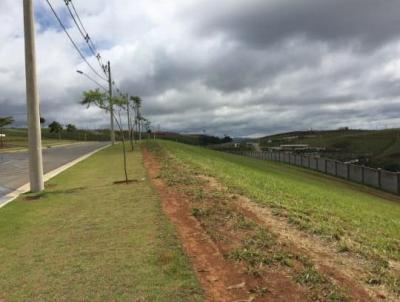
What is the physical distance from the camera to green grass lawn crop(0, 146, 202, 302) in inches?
238

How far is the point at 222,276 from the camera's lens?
21.0 feet

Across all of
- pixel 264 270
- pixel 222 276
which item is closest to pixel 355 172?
pixel 264 270

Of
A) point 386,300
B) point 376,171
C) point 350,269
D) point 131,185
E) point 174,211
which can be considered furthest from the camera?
point 376,171

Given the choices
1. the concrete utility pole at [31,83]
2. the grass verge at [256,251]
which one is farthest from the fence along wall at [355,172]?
the grass verge at [256,251]

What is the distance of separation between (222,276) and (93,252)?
91.9 inches

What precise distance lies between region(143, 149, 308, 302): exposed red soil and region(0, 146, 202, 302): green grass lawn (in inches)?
6.8

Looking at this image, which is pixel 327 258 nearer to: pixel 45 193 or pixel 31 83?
pixel 45 193

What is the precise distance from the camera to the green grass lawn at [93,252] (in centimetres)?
604

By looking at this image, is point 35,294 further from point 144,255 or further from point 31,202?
point 31,202

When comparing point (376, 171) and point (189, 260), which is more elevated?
point (189, 260)

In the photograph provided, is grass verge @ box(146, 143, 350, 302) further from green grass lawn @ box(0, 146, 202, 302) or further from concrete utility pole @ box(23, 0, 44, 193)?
concrete utility pole @ box(23, 0, 44, 193)

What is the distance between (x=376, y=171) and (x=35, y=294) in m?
55.1

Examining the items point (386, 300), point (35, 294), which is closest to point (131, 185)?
point (35, 294)

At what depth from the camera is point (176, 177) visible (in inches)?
612
